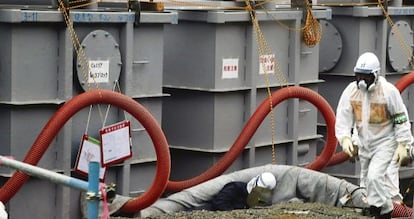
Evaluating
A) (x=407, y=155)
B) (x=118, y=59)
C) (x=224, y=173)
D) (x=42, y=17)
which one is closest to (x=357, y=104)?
(x=407, y=155)

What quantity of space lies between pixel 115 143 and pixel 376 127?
2659 millimetres

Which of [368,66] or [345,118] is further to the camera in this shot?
[345,118]

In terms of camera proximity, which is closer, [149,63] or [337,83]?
[149,63]

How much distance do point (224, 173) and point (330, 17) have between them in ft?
9.11

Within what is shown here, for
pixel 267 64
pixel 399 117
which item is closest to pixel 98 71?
pixel 267 64

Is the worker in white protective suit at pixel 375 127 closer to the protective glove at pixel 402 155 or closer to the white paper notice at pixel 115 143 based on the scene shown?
the protective glove at pixel 402 155

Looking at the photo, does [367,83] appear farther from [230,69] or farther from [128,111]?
[128,111]

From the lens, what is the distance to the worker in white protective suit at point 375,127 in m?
12.6

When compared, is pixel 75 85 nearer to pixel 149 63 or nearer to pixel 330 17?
pixel 149 63

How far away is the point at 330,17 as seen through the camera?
1525 cm

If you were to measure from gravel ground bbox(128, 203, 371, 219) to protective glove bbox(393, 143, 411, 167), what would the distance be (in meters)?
0.66

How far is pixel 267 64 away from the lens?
14.1 meters

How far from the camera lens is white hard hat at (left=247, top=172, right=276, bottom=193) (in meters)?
12.8

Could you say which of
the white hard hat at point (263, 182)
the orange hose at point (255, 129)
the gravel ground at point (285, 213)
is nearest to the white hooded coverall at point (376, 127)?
the gravel ground at point (285, 213)
